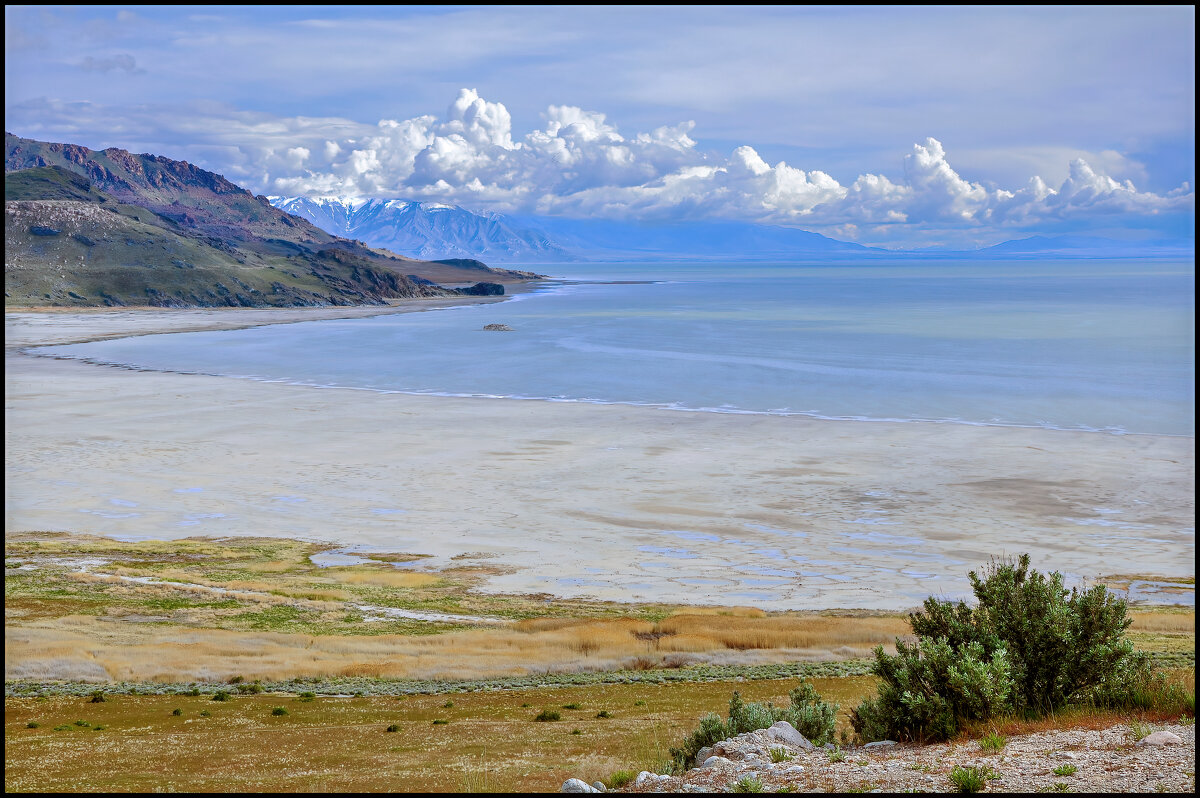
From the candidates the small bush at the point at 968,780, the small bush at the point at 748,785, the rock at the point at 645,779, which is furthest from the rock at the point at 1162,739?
the rock at the point at 645,779

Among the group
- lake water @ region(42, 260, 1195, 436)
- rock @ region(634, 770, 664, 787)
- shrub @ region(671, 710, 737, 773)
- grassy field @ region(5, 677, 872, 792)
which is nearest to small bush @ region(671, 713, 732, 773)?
shrub @ region(671, 710, 737, 773)

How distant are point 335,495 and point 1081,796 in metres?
39.1

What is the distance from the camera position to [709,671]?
74.2ft

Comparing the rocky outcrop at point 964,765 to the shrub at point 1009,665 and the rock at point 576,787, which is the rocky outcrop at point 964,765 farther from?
the shrub at point 1009,665

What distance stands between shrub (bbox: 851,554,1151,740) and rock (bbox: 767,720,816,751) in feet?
3.18

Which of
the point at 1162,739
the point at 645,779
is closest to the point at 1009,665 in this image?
→ the point at 1162,739

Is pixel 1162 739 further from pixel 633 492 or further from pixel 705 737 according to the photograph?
pixel 633 492

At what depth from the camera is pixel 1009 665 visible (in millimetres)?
12227

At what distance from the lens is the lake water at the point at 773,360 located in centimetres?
6894

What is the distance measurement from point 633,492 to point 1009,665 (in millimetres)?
31936

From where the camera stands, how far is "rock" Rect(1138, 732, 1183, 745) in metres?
10.2

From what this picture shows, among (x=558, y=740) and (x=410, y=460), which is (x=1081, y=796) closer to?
(x=558, y=740)

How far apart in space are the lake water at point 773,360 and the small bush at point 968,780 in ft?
178

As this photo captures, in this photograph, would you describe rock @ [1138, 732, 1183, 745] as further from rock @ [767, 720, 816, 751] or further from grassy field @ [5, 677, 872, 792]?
grassy field @ [5, 677, 872, 792]
